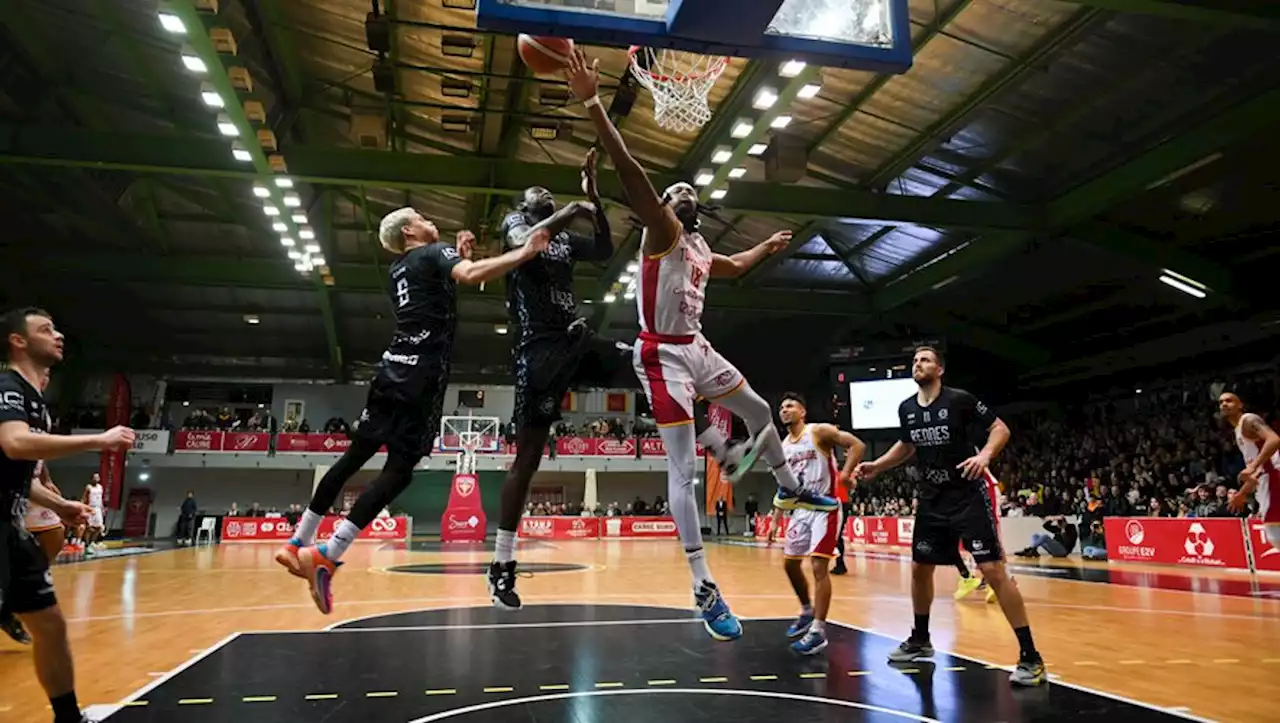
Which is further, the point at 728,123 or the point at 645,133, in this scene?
the point at 645,133

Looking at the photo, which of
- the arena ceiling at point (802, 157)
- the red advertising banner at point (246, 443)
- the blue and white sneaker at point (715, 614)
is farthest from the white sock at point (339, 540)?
the red advertising banner at point (246, 443)

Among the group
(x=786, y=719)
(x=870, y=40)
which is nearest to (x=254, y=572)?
(x=786, y=719)

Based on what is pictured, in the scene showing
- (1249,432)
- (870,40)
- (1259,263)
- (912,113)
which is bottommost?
(1249,432)

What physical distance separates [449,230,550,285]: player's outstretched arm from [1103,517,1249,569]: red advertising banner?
50.8 ft

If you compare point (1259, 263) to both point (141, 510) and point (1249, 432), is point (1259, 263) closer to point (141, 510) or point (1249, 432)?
point (1249, 432)

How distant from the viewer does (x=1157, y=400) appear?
24562 millimetres

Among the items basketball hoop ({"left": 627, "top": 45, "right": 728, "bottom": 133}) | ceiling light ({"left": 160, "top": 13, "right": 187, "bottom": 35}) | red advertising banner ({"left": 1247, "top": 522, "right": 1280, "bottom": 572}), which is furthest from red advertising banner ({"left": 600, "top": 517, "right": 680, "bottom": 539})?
basketball hoop ({"left": 627, "top": 45, "right": 728, "bottom": 133})

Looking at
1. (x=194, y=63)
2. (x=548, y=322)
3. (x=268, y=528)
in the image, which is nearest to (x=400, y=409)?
(x=548, y=322)

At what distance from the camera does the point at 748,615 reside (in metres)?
8.59

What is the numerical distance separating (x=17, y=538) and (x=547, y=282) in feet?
9.73

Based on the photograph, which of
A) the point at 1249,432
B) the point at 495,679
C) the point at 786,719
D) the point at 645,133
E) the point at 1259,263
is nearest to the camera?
the point at 786,719

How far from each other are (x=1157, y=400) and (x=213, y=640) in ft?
86.8

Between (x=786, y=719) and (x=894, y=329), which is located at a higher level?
(x=894, y=329)

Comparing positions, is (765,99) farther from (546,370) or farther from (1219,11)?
(546,370)
